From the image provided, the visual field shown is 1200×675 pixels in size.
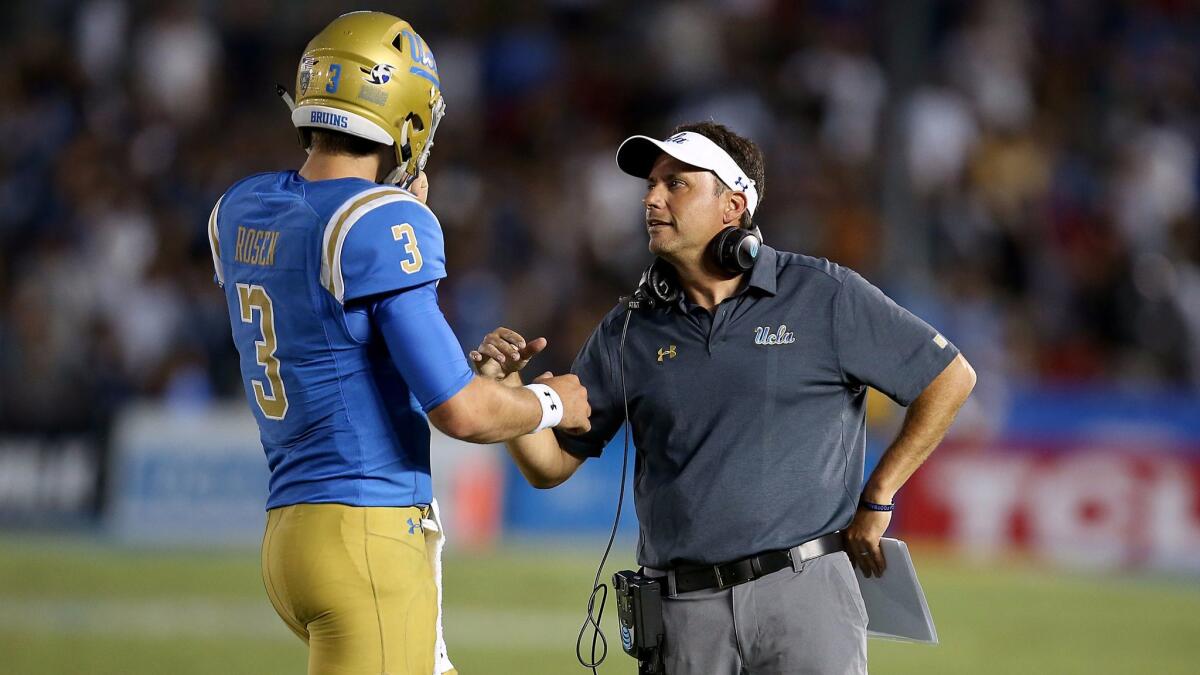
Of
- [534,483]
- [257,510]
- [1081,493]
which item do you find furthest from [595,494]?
[534,483]

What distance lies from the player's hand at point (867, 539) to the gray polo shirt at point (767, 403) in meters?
0.04

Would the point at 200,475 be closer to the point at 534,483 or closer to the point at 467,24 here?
the point at 467,24

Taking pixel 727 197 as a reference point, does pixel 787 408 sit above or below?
below

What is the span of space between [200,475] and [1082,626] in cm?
780

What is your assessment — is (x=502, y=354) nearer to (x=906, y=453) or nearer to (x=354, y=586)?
(x=354, y=586)

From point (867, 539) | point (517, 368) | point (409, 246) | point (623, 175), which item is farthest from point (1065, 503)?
point (409, 246)

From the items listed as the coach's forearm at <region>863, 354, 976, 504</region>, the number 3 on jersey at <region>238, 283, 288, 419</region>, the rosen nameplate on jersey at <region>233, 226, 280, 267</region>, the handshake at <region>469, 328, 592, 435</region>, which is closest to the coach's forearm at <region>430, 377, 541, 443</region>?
the handshake at <region>469, 328, 592, 435</region>

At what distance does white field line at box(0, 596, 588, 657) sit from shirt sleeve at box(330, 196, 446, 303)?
6.14 meters

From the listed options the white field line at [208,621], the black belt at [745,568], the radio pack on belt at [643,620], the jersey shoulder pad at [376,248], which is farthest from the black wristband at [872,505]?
the white field line at [208,621]

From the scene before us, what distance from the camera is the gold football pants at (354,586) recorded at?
13.3ft

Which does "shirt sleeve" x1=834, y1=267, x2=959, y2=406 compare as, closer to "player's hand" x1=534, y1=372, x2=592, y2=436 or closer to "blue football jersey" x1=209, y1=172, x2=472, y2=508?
"player's hand" x1=534, y1=372, x2=592, y2=436

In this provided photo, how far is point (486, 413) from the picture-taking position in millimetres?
4168

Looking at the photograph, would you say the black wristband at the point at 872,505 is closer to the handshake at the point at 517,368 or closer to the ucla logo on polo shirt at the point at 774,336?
the ucla logo on polo shirt at the point at 774,336

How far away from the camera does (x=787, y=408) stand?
4809mm
